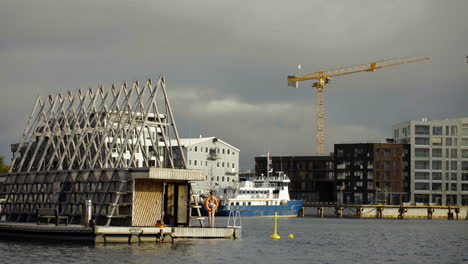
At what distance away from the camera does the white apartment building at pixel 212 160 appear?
180625 millimetres

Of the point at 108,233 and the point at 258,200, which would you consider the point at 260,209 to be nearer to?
the point at 258,200

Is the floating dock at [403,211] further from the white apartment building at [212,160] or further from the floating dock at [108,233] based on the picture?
the floating dock at [108,233]

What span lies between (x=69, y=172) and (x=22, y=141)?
14.7 m

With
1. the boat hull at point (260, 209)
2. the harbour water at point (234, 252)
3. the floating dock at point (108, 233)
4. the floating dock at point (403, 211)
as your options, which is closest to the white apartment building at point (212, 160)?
the boat hull at point (260, 209)

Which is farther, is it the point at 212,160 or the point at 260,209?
the point at 212,160

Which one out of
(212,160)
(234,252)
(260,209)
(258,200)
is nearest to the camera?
(234,252)

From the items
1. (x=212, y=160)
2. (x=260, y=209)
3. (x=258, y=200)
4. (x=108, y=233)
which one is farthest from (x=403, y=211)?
(x=108, y=233)

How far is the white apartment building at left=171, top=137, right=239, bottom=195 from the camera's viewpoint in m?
181

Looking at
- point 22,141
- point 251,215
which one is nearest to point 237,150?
point 251,215

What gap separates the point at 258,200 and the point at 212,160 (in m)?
28.8

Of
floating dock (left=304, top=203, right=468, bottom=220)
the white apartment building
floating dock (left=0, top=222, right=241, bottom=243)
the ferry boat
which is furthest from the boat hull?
floating dock (left=0, top=222, right=241, bottom=243)

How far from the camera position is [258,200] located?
529 feet

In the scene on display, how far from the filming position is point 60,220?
6850cm

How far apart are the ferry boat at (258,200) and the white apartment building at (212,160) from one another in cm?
1426
